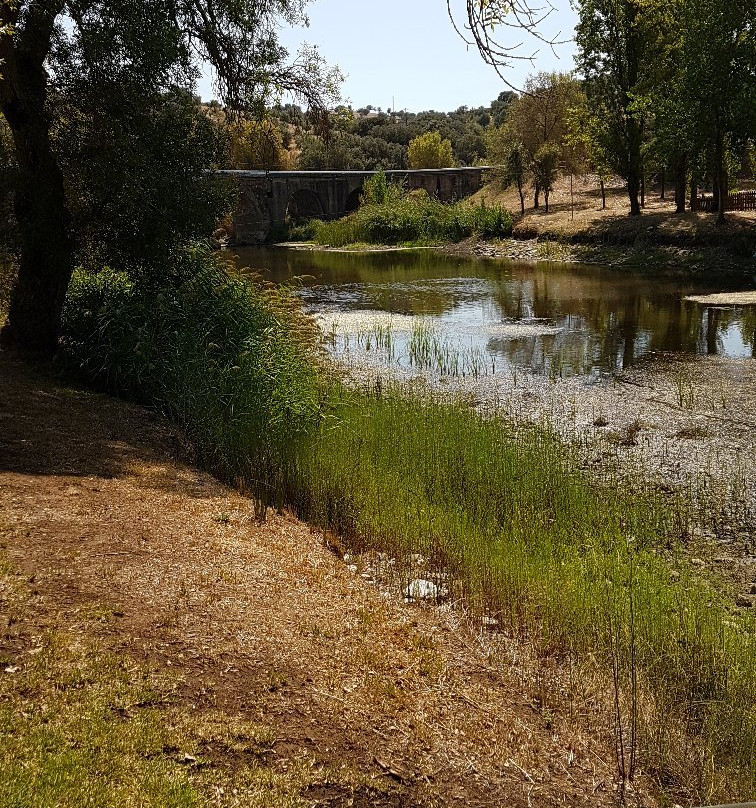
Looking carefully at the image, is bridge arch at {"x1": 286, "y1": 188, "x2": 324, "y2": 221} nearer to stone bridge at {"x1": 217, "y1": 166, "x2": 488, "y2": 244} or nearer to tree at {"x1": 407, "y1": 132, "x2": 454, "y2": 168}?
stone bridge at {"x1": 217, "y1": 166, "x2": 488, "y2": 244}

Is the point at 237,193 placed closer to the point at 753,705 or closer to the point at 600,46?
the point at 753,705

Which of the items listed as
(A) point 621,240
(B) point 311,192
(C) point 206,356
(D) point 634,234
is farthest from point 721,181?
(B) point 311,192

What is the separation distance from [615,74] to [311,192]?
126 ft

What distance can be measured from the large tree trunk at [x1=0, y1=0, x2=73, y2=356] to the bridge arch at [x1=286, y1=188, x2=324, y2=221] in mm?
60885

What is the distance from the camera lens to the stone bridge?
62.5 meters

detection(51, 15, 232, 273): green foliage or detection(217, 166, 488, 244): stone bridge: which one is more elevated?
detection(217, 166, 488, 244): stone bridge

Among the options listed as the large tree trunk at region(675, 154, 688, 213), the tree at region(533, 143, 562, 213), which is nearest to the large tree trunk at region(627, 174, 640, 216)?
the large tree trunk at region(675, 154, 688, 213)

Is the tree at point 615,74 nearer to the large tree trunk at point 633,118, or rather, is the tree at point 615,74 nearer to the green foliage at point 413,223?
the large tree trunk at point 633,118

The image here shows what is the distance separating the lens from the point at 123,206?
10.2m

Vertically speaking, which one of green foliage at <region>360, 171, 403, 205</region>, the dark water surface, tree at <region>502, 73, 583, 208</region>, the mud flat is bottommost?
the mud flat

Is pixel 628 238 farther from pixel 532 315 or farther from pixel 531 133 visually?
pixel 531 133

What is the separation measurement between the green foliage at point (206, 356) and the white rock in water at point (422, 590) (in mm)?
2038

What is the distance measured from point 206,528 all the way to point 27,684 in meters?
2.54

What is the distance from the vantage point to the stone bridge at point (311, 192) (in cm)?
6247
